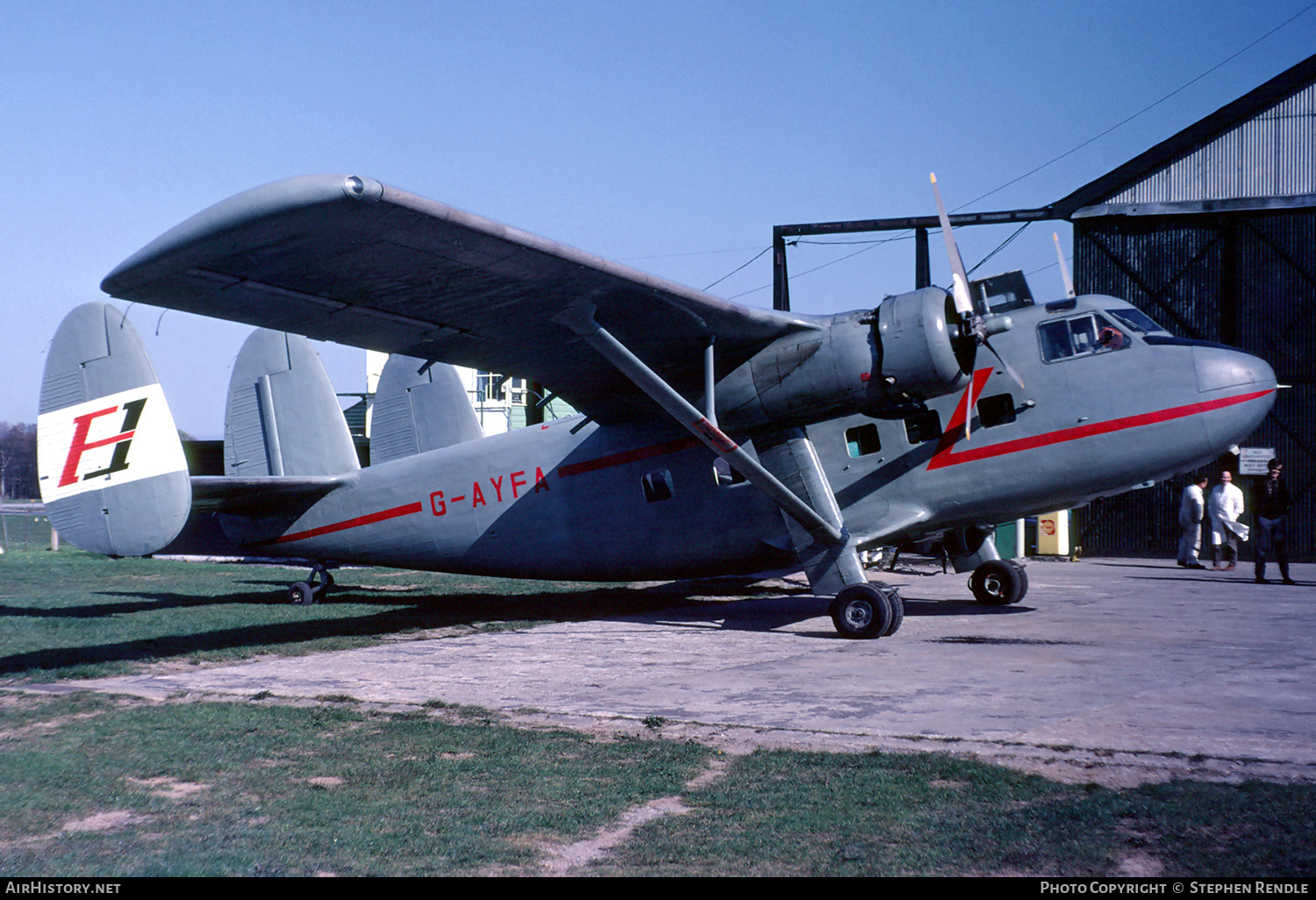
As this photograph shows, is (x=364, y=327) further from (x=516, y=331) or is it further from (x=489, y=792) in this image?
(x=489, y=792)

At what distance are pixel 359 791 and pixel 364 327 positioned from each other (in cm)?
618

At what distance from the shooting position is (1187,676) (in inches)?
313

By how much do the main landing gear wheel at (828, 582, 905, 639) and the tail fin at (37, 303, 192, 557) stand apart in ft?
23.1

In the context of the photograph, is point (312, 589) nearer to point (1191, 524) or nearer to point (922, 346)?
point (922, 346)

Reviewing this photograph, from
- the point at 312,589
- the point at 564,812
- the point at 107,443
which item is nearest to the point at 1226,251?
the point at 312,589

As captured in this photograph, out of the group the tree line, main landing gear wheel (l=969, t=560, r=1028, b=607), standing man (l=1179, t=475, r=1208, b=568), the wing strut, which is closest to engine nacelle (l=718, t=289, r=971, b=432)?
the wing strut

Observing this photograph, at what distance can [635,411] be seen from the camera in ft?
43.0

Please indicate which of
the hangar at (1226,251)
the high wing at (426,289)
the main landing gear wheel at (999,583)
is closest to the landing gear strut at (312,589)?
the high wing at (426,289)

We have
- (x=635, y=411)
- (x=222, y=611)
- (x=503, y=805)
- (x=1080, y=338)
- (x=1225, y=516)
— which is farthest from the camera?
(x=1225, y=516)

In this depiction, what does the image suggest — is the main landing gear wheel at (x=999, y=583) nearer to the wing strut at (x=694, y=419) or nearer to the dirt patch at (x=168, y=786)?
the wing strut at (x=694, y=419)

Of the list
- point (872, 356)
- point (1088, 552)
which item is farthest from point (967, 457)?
point (1088, 552)

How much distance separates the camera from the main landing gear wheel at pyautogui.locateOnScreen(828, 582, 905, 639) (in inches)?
428

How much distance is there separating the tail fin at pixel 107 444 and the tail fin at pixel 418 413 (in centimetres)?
619

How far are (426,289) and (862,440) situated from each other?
229 inches
